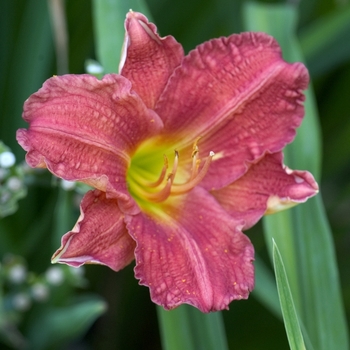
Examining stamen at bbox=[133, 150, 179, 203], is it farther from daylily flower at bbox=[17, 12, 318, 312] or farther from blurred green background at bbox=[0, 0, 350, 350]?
blurred green background at bbox=[0, 0, 350, 350]

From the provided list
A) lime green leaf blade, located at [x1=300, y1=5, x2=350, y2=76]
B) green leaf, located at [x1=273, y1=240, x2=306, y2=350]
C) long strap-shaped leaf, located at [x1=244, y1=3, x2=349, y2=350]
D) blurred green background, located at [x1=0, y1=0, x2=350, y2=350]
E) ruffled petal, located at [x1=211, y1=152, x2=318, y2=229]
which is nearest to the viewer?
green leaf, located at [x1=273, y1=240, x2=306, y2=350]

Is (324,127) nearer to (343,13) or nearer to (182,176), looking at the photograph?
(343,13)

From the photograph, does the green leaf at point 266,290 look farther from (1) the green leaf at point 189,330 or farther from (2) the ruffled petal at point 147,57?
(2) the ruffled petal at point 147,57

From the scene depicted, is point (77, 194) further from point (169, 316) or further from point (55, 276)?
point (169, 316)

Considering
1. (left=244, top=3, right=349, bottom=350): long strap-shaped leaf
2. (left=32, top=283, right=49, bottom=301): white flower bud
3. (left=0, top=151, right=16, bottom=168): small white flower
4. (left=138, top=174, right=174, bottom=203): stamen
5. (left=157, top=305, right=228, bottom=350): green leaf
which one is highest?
(left=0, top=151, right=16, bottom=168): small white flower

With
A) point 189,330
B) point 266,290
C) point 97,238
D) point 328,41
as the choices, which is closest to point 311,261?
point 266,290

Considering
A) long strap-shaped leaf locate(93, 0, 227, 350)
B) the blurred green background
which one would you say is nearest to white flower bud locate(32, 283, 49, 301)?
the blurred green background

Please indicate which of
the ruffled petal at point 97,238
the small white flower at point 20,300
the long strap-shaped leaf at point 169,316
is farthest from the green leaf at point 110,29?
the small white flower at point 20,300

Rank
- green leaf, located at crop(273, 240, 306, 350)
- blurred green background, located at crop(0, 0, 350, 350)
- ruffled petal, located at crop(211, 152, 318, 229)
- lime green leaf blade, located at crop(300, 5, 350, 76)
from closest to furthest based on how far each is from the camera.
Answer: green leaf, located at crop(273, 240, 306, 350)
ruffled petal, located at crop(211, 152, 318, 229)
blurred green background, located at crop(0, 0, 350, 350)
lime green leaf blade, located at crop(300, 5, 350, 76)
